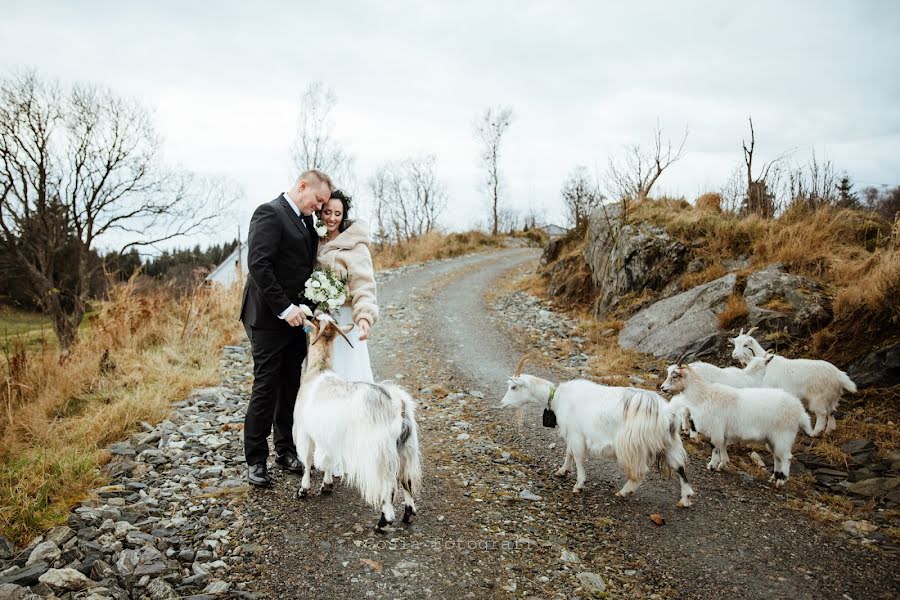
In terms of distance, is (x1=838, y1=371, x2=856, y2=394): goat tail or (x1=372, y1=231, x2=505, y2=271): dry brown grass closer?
(x1=838, y1=371, x2=856, y2=394): goat tail

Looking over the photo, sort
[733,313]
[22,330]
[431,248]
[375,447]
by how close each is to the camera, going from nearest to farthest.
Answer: [375,447] < [22,330] < [733,313] < [431,248]

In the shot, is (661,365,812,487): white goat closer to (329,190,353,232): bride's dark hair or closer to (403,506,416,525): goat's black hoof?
(403,506,416,525): goat's black hoof

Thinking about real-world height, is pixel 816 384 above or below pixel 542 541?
above

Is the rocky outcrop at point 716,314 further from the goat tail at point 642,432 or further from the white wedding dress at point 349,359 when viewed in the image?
the white wedding dress at point 349,359

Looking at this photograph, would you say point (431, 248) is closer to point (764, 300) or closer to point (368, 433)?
point (764, 300)

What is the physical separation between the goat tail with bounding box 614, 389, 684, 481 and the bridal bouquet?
2.83 metres

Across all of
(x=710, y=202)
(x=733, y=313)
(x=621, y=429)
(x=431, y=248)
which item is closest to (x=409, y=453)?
(x=621, y=429)

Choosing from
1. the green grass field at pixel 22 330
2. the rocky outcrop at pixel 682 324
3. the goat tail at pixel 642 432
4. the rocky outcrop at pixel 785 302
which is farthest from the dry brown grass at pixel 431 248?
the goat tail at pixel 642 432

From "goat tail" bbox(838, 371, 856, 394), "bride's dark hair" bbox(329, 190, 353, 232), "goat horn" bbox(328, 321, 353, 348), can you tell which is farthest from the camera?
"goat tail" bbox(838, 371, 856, 394)

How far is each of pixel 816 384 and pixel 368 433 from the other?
18.0 ft

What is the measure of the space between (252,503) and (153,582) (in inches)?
42.9

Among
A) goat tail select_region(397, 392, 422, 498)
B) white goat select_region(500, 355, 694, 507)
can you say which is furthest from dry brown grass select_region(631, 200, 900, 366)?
goat tail select_region(397, 392, 422, 498)

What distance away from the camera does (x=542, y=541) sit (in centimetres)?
393

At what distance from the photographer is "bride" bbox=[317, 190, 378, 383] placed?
4.53 metres
